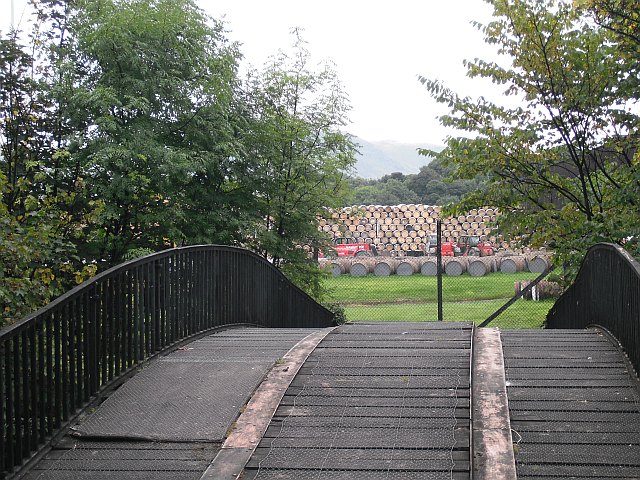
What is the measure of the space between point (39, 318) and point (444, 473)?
253 centimetres

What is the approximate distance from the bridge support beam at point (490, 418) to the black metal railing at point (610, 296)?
0.97 m

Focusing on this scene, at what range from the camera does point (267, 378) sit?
18.2 feet

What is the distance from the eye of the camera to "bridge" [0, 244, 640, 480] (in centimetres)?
420

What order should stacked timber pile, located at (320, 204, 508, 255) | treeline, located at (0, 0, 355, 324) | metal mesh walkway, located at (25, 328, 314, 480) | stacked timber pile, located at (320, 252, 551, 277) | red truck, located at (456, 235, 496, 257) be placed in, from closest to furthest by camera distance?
metal mesh walkway, located at (25, 328, 314, 480)
treeline, located at (0, 0, 355, 324)
stacked timber pile, located at (320, 252, 551, 277)
red truck, located at (456, 235, 496, 257)
stacked timber pile, located at (320, 204, 508, 255)

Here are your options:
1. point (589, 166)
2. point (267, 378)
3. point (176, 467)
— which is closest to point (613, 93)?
point (589, 166)

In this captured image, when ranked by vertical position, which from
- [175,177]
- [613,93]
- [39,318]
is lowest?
[39,318]

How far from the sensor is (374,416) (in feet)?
15.8

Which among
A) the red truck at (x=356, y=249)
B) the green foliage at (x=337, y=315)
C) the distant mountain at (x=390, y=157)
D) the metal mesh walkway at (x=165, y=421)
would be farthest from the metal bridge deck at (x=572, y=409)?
the distant mountain at (x=390, y=157)

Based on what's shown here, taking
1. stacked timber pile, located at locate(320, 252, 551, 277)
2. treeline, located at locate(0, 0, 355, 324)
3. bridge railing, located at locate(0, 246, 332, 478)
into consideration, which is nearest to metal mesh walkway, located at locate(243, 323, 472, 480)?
bridge railing, located at locate(0, 246, 332, 478)

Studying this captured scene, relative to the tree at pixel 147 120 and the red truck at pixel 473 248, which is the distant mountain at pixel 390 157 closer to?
the red truck at pixel 473 248

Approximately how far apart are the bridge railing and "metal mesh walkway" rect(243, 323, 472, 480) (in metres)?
1.35

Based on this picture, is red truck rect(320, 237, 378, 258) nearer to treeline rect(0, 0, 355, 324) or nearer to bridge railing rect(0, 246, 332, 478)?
treeline rect(0, 0, 355, 324)

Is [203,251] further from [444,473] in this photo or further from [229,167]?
[444,473]

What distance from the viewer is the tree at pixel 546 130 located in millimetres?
9734
